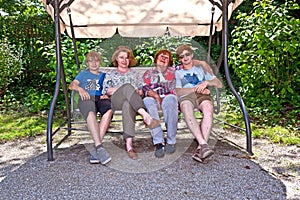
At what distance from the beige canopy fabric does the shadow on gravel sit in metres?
1.61

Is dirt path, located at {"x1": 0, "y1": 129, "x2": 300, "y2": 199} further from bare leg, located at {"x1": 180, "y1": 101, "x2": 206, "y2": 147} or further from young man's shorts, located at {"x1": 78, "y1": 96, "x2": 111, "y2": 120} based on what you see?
young man's shorts, located at {"x1": 78, "y1": 96, "x2": 111, "y2": 120}

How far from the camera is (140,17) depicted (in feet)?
13.8

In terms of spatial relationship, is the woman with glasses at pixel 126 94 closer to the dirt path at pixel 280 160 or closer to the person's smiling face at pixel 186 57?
the person's smiling face at pixel 186 57

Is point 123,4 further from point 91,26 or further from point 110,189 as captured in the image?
point 110,189

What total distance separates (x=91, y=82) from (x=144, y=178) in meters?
1.21

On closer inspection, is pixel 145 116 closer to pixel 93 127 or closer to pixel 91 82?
pixel 93 127

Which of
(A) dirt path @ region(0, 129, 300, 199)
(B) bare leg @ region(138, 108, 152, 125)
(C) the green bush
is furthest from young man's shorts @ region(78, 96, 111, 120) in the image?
(C) the green bush

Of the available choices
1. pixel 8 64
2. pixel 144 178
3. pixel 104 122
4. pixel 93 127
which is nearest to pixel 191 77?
pixel 104 122

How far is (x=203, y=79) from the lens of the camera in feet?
11.6

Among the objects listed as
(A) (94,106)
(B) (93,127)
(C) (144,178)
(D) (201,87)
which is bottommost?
(C) (144,178)

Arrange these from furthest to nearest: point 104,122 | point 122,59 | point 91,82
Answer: point 122,59
point 91,82
point 104,122

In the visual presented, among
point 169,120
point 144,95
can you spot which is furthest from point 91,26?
point 169,120

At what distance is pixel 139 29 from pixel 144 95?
4.05 ft

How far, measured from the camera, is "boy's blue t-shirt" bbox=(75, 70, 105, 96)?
11.3ft
